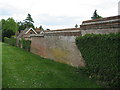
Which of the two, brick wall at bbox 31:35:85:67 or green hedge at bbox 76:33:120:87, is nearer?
green hedge at bbox 76:33:120:87

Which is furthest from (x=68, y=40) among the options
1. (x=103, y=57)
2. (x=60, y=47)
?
(x=103, y=57)

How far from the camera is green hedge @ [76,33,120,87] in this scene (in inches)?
195

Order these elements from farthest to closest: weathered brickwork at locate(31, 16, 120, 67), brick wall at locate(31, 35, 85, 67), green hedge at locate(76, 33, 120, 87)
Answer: brick wall at locate(31, 35, 85, 67) < weathered brickwork at locate(31, 16, 120, 67) < green hedge at locate(76, 33, 120, 87)

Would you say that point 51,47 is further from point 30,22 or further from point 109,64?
point 30,22

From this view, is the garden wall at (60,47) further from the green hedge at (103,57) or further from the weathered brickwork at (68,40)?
the green hedge at (103,57)

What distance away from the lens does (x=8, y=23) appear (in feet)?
201

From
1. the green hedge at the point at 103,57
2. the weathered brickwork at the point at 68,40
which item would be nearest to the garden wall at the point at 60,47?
the weathered brickwork at the point at 68,40

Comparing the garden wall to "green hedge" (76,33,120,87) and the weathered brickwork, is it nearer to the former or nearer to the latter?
the weathered brickwork

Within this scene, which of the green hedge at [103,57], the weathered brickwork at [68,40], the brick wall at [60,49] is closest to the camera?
the green hedge at [103,57]

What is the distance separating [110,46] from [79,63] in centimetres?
281

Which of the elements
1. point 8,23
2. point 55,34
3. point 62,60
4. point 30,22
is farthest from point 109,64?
point 30,22

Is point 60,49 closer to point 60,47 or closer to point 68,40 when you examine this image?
point 60,47

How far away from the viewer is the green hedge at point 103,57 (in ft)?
16.2

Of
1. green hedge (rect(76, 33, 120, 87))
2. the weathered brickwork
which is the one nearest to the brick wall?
the weathered brickwork
